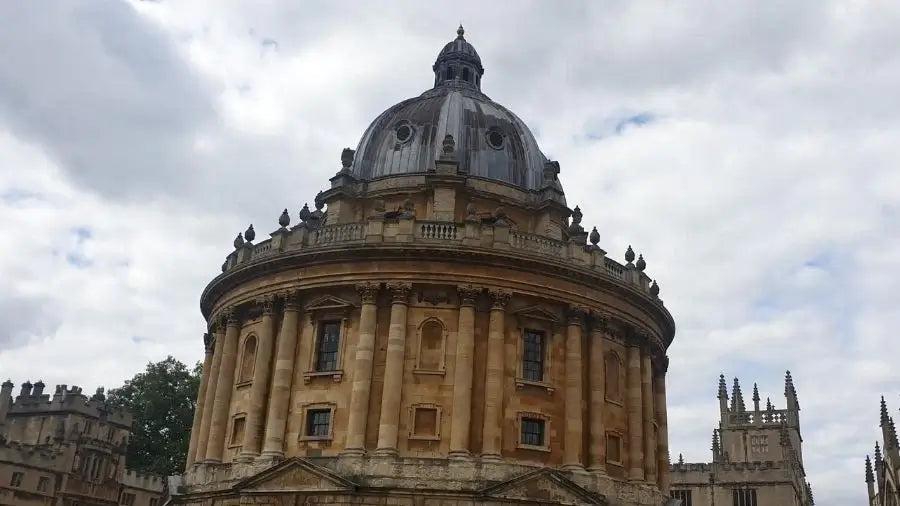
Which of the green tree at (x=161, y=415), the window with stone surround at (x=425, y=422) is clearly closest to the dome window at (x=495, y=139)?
the window with stone surround at (x=425, y=422)

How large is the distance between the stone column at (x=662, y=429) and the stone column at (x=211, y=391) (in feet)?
64.6

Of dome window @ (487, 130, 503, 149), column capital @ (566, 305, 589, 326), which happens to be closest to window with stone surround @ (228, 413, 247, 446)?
column capital @ (566, 305, 589, 326)

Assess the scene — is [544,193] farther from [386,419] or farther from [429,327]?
[386,419]

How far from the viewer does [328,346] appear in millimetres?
34375

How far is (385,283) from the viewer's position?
111ft

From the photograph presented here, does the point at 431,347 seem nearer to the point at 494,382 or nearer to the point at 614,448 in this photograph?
the point at 494,382

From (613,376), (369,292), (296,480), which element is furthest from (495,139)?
(296,480)

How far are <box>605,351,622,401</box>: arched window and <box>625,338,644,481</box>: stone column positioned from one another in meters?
0.56

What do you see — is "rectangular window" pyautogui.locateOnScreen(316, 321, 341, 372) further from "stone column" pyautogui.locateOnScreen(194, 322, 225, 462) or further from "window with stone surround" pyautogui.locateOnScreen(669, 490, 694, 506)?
"window with stone surround" pyautogui.locateOnScreen(669, 490, 694, 506)

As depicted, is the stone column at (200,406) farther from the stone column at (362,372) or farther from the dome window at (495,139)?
the dome window at (495,139)

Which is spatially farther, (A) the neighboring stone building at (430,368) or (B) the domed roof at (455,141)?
(B) the domed roof at (455,141)

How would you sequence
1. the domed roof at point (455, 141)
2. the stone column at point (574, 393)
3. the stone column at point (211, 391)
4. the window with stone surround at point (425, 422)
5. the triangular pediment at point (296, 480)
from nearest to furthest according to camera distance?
the triangular pediment at point (296, 480) → the window with stone surround at point (425, 422) → the stone column at point (574, 393) → the stone column at point (211, 391) → the domed roof at point (455, 141)

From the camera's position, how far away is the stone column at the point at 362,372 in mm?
31562

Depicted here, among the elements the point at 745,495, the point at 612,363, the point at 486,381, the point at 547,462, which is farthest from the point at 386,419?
the point at 745,495
